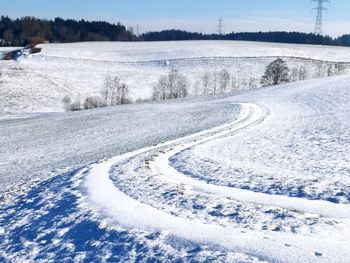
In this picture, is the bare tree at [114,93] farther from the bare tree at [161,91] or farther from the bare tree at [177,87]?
the bare tree at [177,87]

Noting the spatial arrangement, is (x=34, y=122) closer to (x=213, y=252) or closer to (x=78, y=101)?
(x=78, y=101)

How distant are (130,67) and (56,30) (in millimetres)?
101573

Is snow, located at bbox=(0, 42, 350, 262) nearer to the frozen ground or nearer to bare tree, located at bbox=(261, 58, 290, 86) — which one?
the frozen ground

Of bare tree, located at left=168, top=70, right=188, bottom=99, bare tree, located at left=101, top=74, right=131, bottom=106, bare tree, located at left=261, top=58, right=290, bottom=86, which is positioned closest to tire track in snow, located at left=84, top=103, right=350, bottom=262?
bare tree, located at left=101, top=74, right=131, bottom=106

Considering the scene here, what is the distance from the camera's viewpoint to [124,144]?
2389cm

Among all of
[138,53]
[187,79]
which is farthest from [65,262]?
[138,53]

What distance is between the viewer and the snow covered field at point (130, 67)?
67438 millimetres

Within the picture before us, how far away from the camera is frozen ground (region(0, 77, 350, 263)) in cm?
820

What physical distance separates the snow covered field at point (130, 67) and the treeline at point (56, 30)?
64.9 meters

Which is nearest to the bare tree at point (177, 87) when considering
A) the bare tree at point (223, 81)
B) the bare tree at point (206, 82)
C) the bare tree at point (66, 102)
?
the bare tree at point (206, 82)

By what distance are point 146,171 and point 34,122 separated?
83.4 ft

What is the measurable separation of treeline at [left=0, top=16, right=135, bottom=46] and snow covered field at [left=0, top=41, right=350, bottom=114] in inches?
2556

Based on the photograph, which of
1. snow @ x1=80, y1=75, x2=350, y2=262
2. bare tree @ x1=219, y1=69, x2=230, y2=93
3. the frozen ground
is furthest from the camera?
bare tree @ x1=219, y1=69, x2=230, y2=93

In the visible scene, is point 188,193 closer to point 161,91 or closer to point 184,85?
point 161,91
